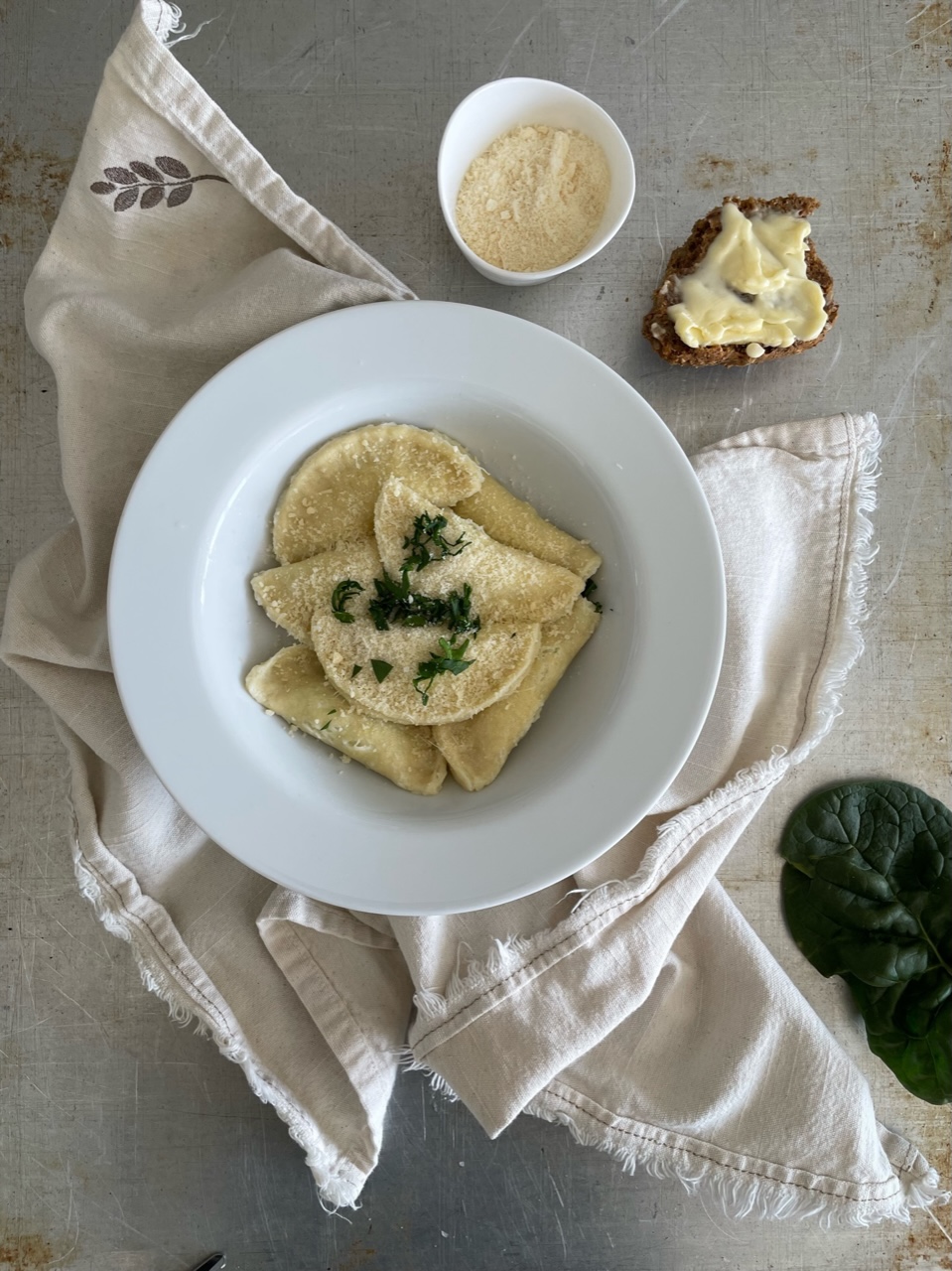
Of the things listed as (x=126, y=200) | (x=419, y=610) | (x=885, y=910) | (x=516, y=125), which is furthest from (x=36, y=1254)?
(x=516, y=125)

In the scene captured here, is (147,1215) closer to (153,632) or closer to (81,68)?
(153,632)

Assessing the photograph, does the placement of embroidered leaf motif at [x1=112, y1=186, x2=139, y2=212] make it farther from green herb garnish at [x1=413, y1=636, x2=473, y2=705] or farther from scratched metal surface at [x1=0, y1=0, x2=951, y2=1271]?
green herb garnish at [x1=413, y1=636, x2=473, y2=705]

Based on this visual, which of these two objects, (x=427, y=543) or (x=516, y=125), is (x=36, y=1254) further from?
(x=516, y=125)

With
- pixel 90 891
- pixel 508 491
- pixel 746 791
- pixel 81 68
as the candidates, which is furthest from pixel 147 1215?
pixel 81 68

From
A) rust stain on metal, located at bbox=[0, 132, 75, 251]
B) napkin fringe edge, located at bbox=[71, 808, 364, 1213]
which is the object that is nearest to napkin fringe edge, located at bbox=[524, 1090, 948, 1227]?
napkin fringe edge, located at bbox=[71, 808, 364, 1213]

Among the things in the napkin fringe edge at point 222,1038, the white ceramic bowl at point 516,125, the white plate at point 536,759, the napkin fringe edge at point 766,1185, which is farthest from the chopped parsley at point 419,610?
the napkin fringe edge at point 766,1185

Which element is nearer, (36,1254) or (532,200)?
(532,200)
